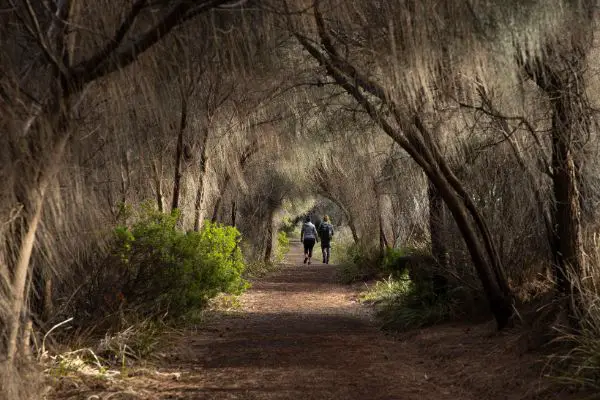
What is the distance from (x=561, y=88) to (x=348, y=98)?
407cm

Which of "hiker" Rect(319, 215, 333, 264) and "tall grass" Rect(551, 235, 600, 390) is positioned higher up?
"hiker" Rect(319, 215, 333, 264)

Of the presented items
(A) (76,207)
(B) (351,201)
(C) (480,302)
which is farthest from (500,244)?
(B) (351,201)

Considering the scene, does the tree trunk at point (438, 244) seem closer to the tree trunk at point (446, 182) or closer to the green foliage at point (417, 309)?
the green foliage at point (417, 309)

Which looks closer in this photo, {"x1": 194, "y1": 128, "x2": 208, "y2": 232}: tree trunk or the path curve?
the path curve

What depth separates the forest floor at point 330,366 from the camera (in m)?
5.39

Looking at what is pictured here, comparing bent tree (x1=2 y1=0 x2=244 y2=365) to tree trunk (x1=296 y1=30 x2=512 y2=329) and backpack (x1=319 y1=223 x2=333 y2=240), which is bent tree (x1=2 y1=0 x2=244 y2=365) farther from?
backpack (x1=319 y1=223 x2=333 y2=240)

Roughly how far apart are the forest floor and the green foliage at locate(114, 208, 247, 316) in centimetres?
53

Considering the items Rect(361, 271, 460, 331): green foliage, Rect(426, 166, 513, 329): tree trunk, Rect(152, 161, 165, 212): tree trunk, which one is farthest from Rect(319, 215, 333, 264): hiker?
Rect(426, 166, 513, 329): tree trunk

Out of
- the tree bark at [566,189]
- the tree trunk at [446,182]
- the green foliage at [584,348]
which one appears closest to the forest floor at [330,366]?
the green foliage at [584,348]

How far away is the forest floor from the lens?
539cm

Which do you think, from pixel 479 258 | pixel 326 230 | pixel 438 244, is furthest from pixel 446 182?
pixel 326 230

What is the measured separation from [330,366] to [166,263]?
268 centimetres

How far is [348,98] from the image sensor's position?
31.2 ft

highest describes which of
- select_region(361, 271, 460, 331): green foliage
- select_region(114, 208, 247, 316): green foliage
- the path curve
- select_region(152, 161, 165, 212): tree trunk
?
select_region(152, 161, 165, 212): tree trunk
